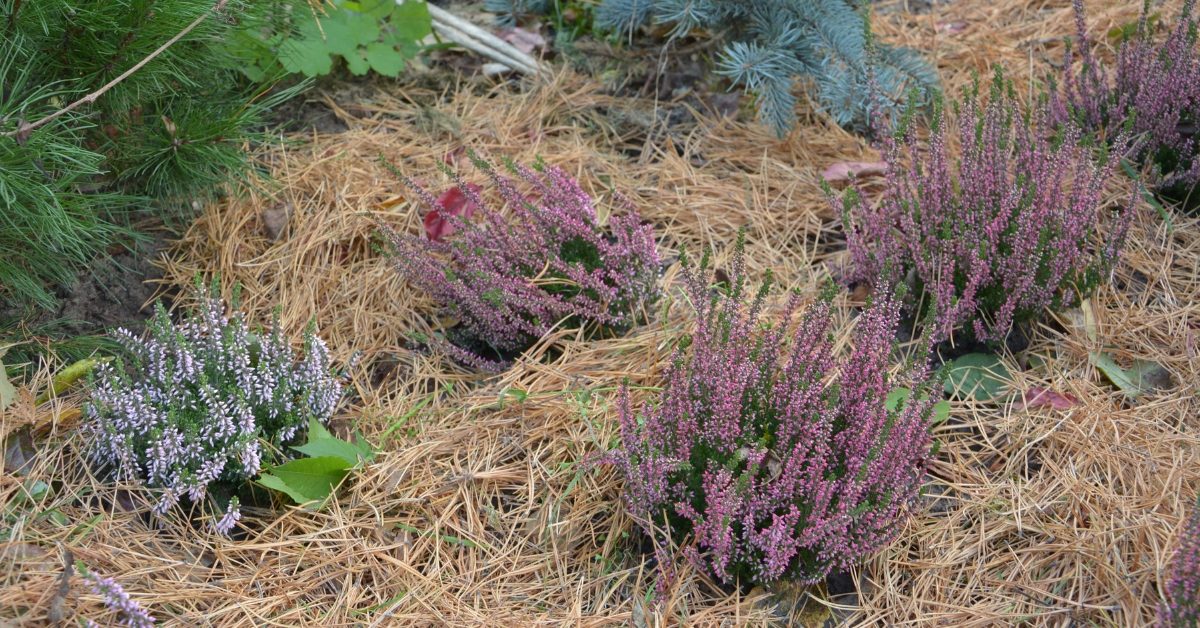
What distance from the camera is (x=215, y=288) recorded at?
7.97ft

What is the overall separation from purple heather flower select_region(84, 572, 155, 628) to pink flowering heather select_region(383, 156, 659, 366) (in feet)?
3.23

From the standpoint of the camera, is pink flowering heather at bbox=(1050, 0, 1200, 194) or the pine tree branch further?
pink flowering heather at bbox=(1050, 0, 1200, 194)

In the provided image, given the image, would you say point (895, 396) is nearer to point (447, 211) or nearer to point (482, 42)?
point (447, 211)

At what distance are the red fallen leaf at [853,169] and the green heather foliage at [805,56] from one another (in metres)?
0.13

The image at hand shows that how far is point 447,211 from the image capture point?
111 inches

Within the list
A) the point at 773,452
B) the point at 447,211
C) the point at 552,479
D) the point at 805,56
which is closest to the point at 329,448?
the point at 552,479

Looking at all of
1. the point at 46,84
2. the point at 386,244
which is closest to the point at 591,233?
the point at 386,244

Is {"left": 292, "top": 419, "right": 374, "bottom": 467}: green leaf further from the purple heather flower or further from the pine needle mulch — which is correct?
the purple heather flower

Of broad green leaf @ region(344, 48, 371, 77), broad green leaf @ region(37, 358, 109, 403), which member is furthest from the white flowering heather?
broad green leaf @ region(344, 48, 371, 77)

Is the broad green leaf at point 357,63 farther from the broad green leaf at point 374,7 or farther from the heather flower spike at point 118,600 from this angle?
the heather flower spike at point 118,600

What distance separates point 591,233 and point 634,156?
2.78 ft

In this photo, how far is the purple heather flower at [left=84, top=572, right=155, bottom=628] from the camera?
5.80 ft

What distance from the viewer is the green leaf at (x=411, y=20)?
3.43 m

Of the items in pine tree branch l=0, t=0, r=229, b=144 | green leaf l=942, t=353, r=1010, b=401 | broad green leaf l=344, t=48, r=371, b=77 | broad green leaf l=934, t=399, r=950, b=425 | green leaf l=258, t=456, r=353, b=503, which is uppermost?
pine tree branch l=0, t=0, r=229, b=144
